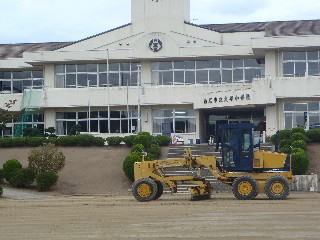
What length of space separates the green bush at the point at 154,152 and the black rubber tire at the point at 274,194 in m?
12.9

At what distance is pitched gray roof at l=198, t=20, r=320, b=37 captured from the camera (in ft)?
143

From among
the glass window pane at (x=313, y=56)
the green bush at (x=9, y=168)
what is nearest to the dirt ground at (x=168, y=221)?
the green bush at (x=9, y=168)

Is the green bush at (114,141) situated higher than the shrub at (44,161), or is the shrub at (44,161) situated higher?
the green bush at (114,141)

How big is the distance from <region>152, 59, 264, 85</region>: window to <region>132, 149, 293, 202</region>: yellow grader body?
952 inches

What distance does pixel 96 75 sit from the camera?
4684 cm

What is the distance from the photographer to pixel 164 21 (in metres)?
45.8

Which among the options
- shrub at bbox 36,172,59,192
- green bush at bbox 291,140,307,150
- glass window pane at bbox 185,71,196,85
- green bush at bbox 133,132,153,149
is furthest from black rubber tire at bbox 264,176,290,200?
glass window pane at bbox 185,71,196,85

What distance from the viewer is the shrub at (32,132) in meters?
43.8

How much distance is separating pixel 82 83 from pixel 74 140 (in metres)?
9.82

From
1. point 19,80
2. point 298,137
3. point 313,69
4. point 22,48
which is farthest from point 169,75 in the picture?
point 298,137

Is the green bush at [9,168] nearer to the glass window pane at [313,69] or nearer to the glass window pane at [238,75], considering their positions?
the glass window pane at [238,75]

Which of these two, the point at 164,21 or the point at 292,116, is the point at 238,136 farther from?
the point at 164,21

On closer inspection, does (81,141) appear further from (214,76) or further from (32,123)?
(214,76)

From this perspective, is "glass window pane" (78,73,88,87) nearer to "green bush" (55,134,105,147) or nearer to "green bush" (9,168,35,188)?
"green bush" (55,134,105,147)
